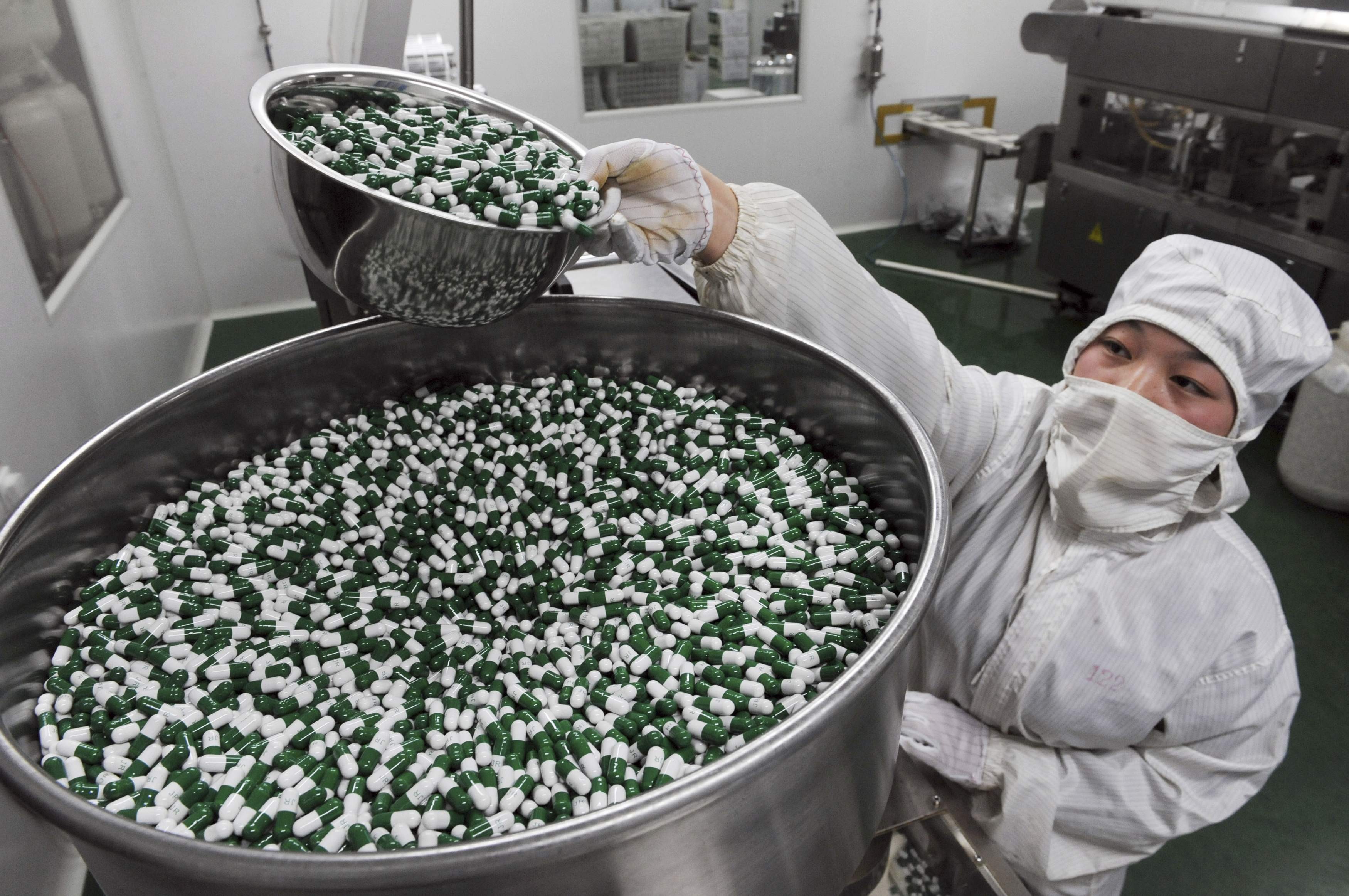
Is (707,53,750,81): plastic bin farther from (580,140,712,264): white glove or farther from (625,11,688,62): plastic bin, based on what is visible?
(580,140,712,264): white glove

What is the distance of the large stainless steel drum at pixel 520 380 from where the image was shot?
46cm

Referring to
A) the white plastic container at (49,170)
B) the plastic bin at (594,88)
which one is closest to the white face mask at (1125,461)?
the white plastic container at (49,170)

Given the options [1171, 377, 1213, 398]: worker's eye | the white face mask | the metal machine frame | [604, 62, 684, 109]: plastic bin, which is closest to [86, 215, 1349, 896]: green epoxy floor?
the metal machine frame

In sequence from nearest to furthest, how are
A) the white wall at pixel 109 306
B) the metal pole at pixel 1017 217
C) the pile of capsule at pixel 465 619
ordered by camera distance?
the pile of capsule at pixel 465 619 → the white wall at pixel 109 306 → the metal pole at pixel 1017 217

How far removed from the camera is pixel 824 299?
1.05m

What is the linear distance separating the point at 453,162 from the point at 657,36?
11.5 ft

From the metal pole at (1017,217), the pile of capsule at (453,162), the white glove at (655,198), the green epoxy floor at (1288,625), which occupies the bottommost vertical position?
the green epoxy floor at (1288,625)

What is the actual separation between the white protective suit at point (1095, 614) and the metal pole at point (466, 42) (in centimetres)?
50

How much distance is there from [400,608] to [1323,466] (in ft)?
8.75

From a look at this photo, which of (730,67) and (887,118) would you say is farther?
(887,118)

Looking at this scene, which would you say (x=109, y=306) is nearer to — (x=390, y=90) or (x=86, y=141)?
(x=86, y=141)

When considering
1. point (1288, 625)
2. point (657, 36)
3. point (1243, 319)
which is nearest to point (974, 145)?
point (657, 36)

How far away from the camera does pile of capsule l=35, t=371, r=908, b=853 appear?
67 cm

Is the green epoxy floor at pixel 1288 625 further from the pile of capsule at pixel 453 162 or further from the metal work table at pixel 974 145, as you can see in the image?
the pile of capsule at pixel 453 162
